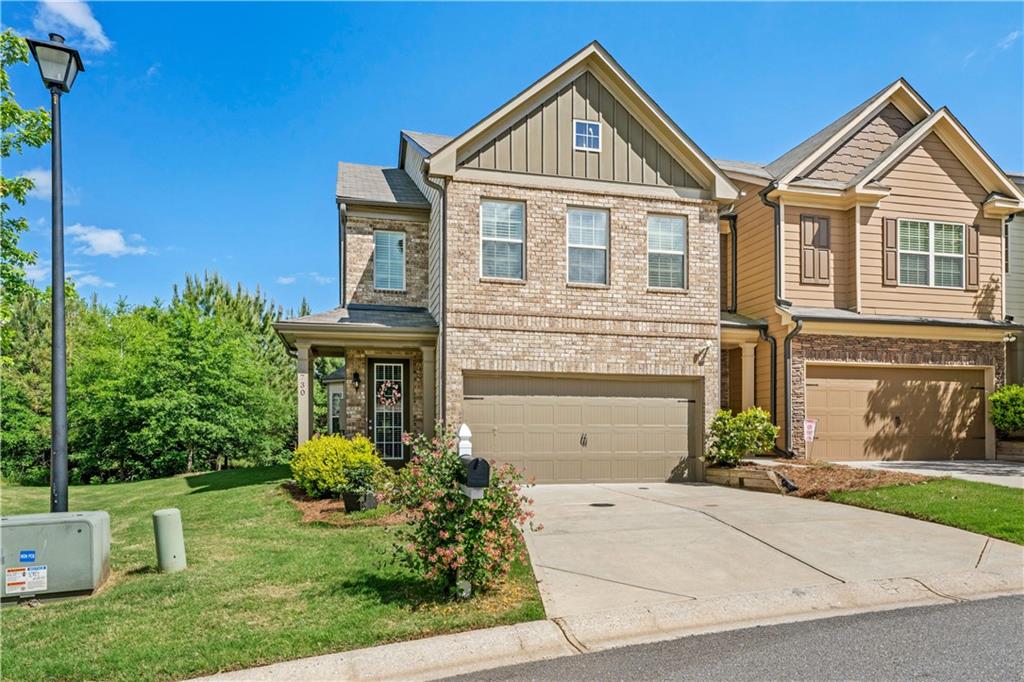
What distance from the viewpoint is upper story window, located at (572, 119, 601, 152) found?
45.8 ft

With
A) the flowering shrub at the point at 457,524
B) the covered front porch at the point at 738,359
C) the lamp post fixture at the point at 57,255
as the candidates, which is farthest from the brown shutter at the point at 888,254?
the lamp post fixture at the point at 57,255

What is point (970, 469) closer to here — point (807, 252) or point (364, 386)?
point (807, 252)

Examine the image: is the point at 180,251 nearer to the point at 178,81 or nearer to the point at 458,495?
the point at 178,81

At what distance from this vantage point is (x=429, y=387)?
1383 centimetres

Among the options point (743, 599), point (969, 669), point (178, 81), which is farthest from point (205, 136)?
point (969, 669)

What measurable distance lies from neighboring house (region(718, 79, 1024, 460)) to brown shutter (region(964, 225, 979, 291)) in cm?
3

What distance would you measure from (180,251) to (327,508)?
91.8 feet

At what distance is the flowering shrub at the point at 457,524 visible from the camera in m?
5.93

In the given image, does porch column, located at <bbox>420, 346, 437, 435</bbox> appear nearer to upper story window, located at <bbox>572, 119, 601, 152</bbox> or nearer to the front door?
the front door

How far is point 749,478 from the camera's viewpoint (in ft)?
41.8

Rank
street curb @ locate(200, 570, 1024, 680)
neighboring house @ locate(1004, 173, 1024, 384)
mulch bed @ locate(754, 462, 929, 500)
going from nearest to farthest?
street curb @ locate(200, 570, 1024, 680) < mulch bed @ locate(754, 462, 929, 500) < neighboring house @ locate(1004, 173, 1024, 384)

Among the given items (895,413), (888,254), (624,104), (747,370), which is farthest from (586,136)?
(895,413)

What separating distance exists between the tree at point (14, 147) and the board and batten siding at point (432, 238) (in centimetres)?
763

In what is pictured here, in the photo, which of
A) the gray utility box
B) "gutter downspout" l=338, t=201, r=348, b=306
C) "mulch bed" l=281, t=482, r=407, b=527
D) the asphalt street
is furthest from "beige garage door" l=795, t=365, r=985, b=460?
the gray utility box
